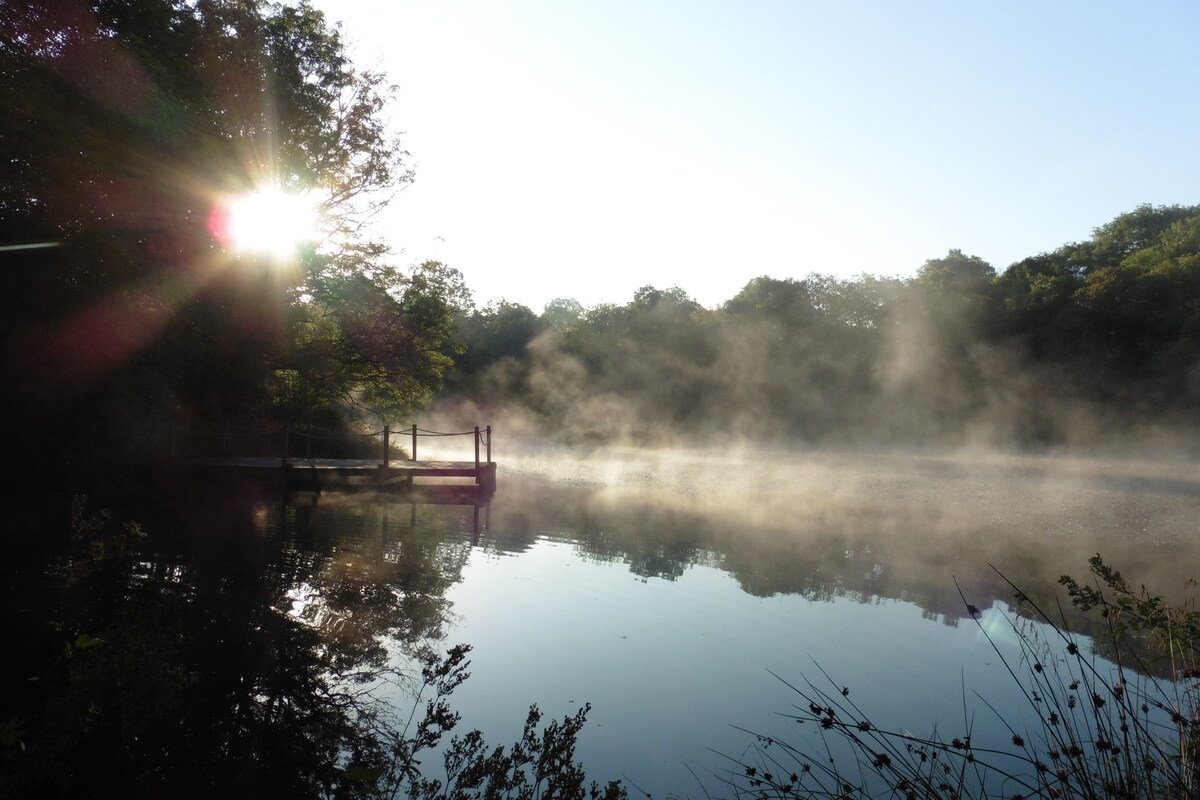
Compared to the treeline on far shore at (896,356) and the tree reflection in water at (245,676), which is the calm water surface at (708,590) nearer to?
the tree reflection in water at (245,676)

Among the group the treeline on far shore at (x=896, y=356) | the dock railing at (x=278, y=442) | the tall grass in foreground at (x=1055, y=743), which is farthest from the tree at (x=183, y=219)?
the tall grass in foreground at (x=1055, y=743)

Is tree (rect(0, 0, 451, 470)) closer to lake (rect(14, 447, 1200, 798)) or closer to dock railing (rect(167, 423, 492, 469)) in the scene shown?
dock railing (rect(167, 423, 492, 469))

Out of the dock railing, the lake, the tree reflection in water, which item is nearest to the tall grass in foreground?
the lake

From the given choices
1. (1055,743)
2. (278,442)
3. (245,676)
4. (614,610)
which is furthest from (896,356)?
(245,676)

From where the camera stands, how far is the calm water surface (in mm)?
5594

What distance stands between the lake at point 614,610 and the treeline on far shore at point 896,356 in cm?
1193

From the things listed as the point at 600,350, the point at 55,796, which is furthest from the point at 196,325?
the point at 600,350

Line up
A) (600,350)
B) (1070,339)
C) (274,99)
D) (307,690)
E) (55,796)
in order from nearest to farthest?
(55,796) < (307,690) < (274,99) < (1070,339) < (600,350)

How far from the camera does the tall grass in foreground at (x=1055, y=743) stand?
9.10ft

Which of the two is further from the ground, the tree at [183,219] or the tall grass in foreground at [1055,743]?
the tree at [183,219]

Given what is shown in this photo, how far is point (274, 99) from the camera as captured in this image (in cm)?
1773

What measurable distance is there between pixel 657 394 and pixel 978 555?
3582 centimetres

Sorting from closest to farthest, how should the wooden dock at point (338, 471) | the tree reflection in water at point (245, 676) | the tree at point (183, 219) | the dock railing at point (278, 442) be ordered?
the tree reflection in water at point (245, 676)
the tree at point (183, 219)
the wooden dock at point (338, 471)
the dock railing at point (278, 442)

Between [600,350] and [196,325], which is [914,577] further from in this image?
[600,350]
